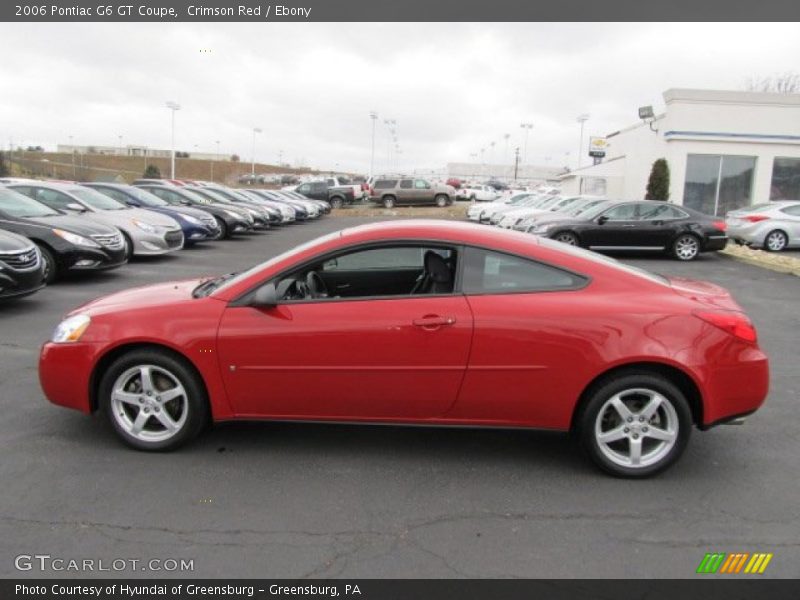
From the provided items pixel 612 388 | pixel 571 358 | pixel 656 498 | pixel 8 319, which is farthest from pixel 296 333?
pixel 8 319

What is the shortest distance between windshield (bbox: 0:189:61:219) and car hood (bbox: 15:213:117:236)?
0.20 metres

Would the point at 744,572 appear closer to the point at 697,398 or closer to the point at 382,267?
the point at 697,398

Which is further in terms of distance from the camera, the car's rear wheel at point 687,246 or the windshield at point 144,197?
the windshield at point 144,197

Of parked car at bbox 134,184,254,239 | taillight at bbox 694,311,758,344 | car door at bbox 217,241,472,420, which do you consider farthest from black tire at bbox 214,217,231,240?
taillight at bbox 694,311,758,344

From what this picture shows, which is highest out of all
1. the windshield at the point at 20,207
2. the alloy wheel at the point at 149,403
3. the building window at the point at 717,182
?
the building window at the point at 717,182

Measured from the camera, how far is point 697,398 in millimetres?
3977

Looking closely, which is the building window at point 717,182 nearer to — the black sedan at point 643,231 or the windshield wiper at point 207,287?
the black sedan at point 643,231

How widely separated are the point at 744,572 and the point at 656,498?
2.35 feet

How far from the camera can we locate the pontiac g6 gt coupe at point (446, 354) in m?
3.89

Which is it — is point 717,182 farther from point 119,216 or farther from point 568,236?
point 119,216

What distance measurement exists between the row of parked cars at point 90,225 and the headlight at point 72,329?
4.03m

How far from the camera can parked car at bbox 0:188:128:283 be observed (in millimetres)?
9945
